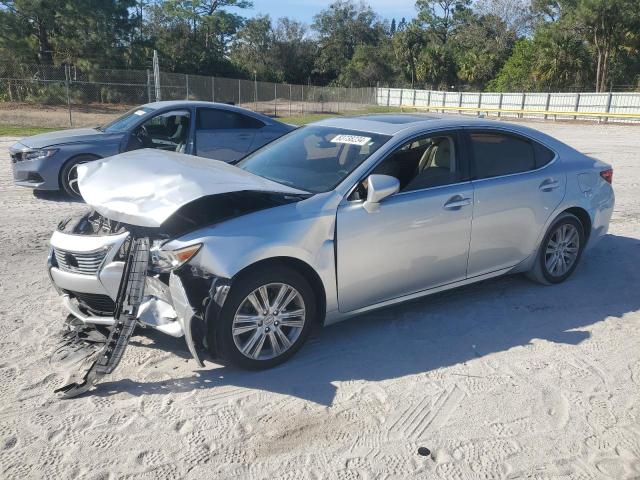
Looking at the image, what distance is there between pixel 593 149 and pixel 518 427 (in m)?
16.9

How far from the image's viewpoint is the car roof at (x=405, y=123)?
480 centimetres

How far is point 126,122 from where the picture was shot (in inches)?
376

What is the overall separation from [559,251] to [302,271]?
3.02 m

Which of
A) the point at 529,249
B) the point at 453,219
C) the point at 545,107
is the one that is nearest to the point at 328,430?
the point at 453,219

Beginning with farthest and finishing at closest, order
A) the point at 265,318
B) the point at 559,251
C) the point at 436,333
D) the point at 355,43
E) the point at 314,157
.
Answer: the point at 355,43 < the point at 559,251 < the point at 314,157 < the point at 436,333 < the point at 265,318

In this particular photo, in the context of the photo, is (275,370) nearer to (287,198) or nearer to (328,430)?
(328,430)

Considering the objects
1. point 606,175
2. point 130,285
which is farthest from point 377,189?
point 606,175

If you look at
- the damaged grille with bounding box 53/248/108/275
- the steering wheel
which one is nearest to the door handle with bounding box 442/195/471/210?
the damaged grille with bounding box 53/248/108/275

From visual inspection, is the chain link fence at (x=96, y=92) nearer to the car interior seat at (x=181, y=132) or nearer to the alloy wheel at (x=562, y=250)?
the car interior seat at (x=181, y=132)

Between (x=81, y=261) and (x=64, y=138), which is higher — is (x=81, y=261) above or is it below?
below

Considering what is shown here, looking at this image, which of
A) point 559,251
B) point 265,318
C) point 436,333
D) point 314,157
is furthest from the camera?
point 559,251

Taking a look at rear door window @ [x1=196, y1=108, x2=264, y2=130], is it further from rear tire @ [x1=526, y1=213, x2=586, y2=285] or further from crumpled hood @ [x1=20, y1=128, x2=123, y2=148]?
rear tire @ [x1=526, y1=213, x2=586, y2=285]

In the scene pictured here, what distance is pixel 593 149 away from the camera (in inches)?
712

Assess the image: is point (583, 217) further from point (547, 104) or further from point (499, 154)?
point (547, 104)
